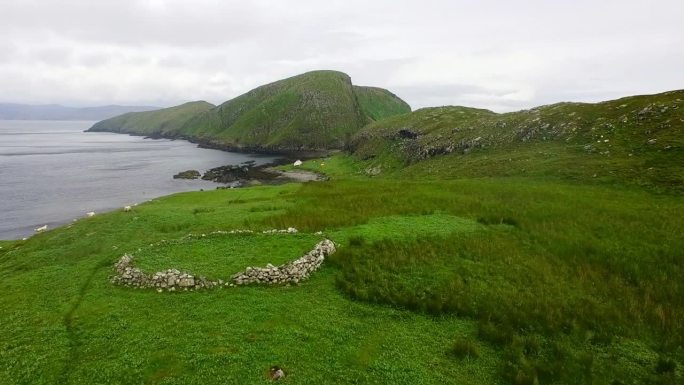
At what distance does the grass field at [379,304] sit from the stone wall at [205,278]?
696 millimetres

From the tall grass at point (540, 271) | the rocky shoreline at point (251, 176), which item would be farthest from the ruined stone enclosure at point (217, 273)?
the rocky shoreline at point (251, 176)

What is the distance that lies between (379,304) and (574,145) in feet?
183

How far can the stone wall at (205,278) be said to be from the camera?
24.1m

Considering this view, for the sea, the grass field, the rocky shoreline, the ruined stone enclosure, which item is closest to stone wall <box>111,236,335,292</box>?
the ruined stone enclosure

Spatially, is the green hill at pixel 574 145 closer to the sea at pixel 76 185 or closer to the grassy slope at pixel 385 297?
the grassy slope at pixel 385 297

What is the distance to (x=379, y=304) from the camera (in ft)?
75.6

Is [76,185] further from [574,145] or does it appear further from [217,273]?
[574,145]

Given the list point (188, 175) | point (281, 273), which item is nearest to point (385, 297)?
point (281, 273)

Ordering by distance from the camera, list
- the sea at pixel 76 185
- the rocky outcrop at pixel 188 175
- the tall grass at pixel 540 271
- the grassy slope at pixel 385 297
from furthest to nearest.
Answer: the rocky outcrop at pixel 188 175, the sea at pixel 76 185, the tall grass at pixel 540 271, the grassy slope at pixel 385 297

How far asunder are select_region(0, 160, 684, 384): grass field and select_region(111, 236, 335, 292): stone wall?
27.4 inches

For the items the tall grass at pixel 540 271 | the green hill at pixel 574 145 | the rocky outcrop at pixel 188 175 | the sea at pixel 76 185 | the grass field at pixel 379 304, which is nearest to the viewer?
the grass field at pixel 379 304

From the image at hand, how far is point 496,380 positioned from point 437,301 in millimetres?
5777

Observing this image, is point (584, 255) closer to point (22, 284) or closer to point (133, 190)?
point (22, 284)

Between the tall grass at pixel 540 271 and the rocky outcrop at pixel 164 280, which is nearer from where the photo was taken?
the tall grass at pixel 540 271
